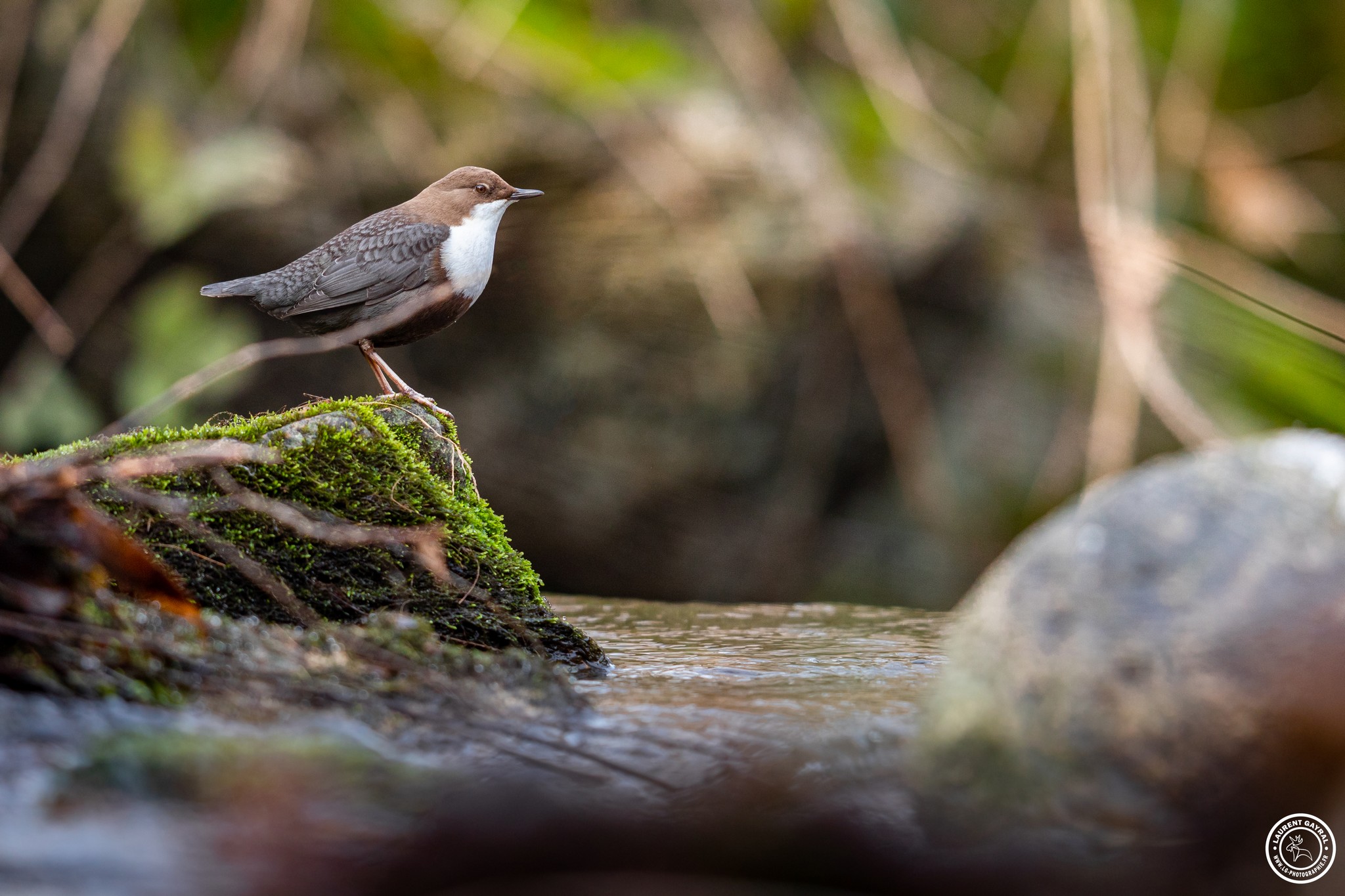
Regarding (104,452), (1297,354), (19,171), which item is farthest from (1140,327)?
(19,171)

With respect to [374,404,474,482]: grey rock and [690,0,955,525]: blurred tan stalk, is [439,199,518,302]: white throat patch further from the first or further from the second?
[690,0,955,525]: blurred tan stalk

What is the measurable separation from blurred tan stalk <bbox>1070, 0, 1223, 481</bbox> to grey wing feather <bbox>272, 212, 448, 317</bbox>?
198cm

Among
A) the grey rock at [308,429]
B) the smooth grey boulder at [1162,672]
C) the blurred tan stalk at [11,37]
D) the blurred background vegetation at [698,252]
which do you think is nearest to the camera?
the smooth grey boulder at [1162,672]

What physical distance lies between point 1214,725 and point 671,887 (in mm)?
765

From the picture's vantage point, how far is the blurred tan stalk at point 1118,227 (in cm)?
309

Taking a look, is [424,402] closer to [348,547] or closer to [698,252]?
[348,547]

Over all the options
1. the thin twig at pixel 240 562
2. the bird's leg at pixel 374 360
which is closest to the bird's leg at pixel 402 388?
the bird's leg at pixel 374 360

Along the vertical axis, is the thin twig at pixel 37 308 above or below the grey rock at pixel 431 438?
above

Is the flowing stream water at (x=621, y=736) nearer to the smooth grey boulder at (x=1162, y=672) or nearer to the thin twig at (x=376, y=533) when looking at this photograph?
the smooth grey boulder at (x=1162, y=672)

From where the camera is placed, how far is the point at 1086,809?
57.2 inches

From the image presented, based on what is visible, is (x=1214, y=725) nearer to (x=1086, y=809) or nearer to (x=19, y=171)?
(x=1086, y=809)

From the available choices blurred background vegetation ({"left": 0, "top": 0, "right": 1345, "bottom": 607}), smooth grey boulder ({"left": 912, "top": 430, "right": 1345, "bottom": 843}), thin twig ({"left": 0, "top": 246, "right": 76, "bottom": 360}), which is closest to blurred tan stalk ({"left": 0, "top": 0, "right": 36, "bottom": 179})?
blurred background vegetation ({"left": 0, "top": 0, "right": 1345, "bottom": 607})

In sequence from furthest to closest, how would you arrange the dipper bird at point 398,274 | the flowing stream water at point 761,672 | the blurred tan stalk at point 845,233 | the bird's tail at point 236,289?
1. the blurred tan stalk at point 845,233
2. the bird's tail at point 236,289
3. the dipper bird at point 398,274
4. the flowing stream water at point 761,672

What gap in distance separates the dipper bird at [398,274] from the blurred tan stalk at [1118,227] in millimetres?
1788
